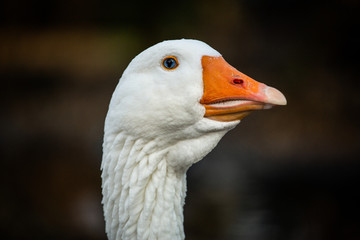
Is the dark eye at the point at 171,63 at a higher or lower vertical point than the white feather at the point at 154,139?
higher

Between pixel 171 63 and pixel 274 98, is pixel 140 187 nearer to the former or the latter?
pixel 171 63

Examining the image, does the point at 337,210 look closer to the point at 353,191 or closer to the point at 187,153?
the point at 353,191

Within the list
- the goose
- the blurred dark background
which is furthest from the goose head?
the blurred dark background

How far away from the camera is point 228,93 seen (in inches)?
80.5

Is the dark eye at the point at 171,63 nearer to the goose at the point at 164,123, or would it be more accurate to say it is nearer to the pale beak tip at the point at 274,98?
the goose at the point at 164,123

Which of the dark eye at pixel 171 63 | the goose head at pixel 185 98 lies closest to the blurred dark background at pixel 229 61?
the goose head at pixel 185 98

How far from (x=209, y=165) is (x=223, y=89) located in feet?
20.4

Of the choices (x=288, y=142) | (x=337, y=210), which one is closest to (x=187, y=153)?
(x=337, y=210)

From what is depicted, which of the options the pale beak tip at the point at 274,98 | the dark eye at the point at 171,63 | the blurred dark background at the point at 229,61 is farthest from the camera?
the blurred dark background at the point at 229,61

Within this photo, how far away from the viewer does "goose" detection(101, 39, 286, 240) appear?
6.72 ft

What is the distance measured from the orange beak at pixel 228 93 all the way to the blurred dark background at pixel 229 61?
204 inches

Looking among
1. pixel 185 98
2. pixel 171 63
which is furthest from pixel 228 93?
pixel 171 63

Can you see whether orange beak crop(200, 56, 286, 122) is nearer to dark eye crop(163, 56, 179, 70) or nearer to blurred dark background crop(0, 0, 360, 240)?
dark eye crop(163, 56, 179, 70)

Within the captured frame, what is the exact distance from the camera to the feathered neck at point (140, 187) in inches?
84.8
